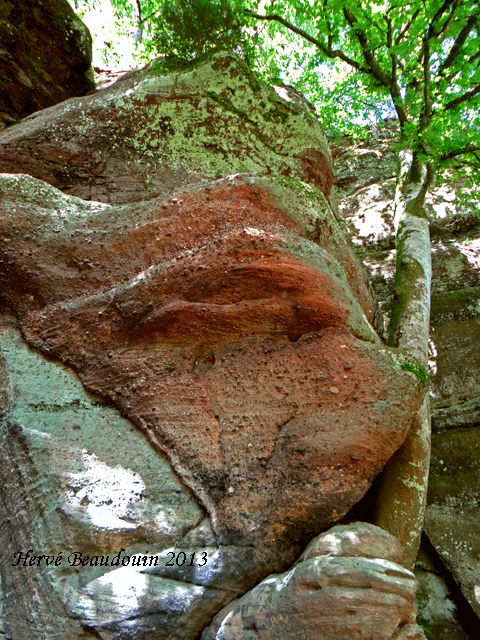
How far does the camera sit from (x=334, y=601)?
2.29 meters

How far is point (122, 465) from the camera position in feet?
10.5

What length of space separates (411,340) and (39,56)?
7.00 m

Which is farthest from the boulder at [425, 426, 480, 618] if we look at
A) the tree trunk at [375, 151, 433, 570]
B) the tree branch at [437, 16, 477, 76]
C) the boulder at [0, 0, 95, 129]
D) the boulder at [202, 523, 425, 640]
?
the boulder at [0, 0, 95, 129]

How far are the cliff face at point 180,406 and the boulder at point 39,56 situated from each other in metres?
1.98

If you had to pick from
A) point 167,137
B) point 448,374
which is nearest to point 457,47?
point 167,137

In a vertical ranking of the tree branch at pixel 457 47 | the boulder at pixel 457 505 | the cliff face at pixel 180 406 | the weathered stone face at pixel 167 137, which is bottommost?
the boulder at pixel 457 505

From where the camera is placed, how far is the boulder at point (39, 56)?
6602 mm

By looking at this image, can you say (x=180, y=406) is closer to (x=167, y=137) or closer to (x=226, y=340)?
(x=226, y=340)

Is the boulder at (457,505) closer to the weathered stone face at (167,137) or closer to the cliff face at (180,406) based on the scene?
the cliff face at (180,406)

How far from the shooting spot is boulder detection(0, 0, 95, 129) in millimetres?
6602

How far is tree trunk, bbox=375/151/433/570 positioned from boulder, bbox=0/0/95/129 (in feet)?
18.8

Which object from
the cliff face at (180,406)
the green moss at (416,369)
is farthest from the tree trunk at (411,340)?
the cliff face at (180,406)

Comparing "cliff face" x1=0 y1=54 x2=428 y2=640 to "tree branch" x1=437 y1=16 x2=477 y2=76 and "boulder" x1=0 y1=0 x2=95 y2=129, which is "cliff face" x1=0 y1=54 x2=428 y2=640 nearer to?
"boulder" x1=0 y1=0 x2=95 y2=129

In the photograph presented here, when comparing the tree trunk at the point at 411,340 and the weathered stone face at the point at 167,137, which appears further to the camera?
the weathered stone face at the point at 167,137
